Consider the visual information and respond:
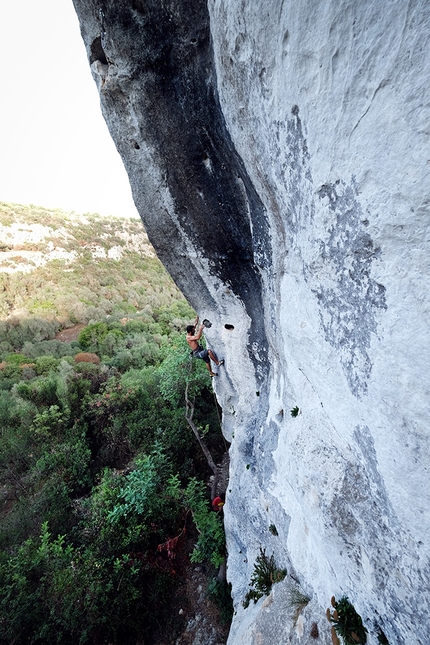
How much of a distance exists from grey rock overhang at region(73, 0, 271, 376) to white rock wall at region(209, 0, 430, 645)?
26.7 inches

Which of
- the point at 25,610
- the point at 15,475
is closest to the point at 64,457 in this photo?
the point at 15,475

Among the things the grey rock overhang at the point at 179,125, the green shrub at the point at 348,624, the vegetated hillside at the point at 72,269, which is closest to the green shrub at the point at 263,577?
the green shrub at the point at 348,624

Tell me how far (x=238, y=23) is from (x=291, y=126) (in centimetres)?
115

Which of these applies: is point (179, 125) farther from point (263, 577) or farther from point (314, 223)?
point (263, 577)

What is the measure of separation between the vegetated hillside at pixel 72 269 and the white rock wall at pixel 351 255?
73.0 ft

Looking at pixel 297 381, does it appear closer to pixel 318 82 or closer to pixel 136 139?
pixel 318 82

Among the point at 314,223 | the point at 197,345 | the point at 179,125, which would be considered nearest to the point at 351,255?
the point at 314,223

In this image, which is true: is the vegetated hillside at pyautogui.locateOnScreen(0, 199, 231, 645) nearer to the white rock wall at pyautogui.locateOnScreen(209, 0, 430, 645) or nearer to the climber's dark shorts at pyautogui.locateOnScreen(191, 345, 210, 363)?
the climber's dark shorts at pyautogui.locateOnScreen(191, 345, 210, 363)

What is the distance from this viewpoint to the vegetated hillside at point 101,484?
670cm

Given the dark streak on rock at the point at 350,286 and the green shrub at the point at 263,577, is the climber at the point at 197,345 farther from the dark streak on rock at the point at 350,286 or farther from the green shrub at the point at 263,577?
the dark streak on rock at the point at 350,286

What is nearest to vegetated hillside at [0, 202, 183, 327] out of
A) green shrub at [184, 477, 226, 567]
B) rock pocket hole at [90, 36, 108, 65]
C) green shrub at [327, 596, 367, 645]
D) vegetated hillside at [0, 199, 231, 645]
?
vegetated hillside at [0, 199, 231, 645]

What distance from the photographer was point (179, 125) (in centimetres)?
432

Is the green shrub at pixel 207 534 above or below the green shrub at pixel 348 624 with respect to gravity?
below

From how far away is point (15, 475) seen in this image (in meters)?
10.6
